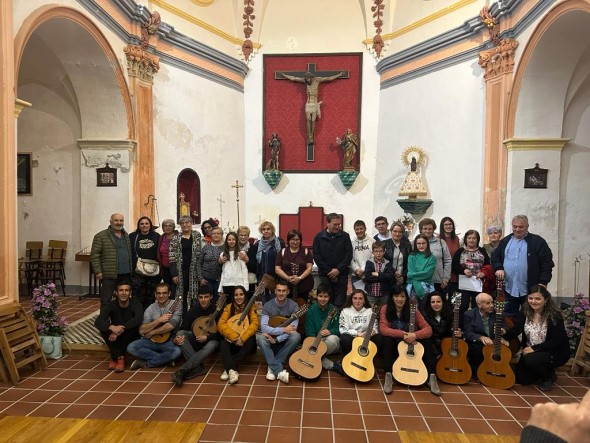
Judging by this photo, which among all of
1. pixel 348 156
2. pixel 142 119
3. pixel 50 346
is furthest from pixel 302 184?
pixel 50 346

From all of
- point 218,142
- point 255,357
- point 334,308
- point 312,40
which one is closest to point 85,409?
point 255,357

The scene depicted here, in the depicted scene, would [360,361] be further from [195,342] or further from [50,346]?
[50,346]

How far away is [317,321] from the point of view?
15.4 feet

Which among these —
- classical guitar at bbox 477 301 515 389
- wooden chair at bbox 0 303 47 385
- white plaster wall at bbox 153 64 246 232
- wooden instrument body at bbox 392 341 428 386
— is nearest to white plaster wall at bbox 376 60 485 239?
white plaster wall at bbox 153 64 246 232

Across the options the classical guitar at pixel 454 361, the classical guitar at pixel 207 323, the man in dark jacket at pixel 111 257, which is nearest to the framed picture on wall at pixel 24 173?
the man in dark jacket at pixel 111 257

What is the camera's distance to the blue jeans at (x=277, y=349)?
4344mm

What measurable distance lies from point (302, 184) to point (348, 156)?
1365mm

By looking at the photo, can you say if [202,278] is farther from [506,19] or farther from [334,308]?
[506,19]

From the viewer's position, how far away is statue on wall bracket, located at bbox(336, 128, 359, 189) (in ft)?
35.0

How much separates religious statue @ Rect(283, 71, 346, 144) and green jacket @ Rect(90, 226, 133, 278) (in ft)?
22.2

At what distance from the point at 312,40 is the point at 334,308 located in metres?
8.45

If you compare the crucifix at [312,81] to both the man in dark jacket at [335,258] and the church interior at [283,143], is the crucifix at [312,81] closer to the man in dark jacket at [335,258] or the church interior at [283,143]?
the church interior at [283,143]

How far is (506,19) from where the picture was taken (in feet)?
23.4

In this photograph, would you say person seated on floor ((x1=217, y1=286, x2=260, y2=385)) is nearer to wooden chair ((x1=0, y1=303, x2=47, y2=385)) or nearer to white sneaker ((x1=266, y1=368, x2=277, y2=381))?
white sneaker ((x1=266, y1=368, x2=277, y2=381))
